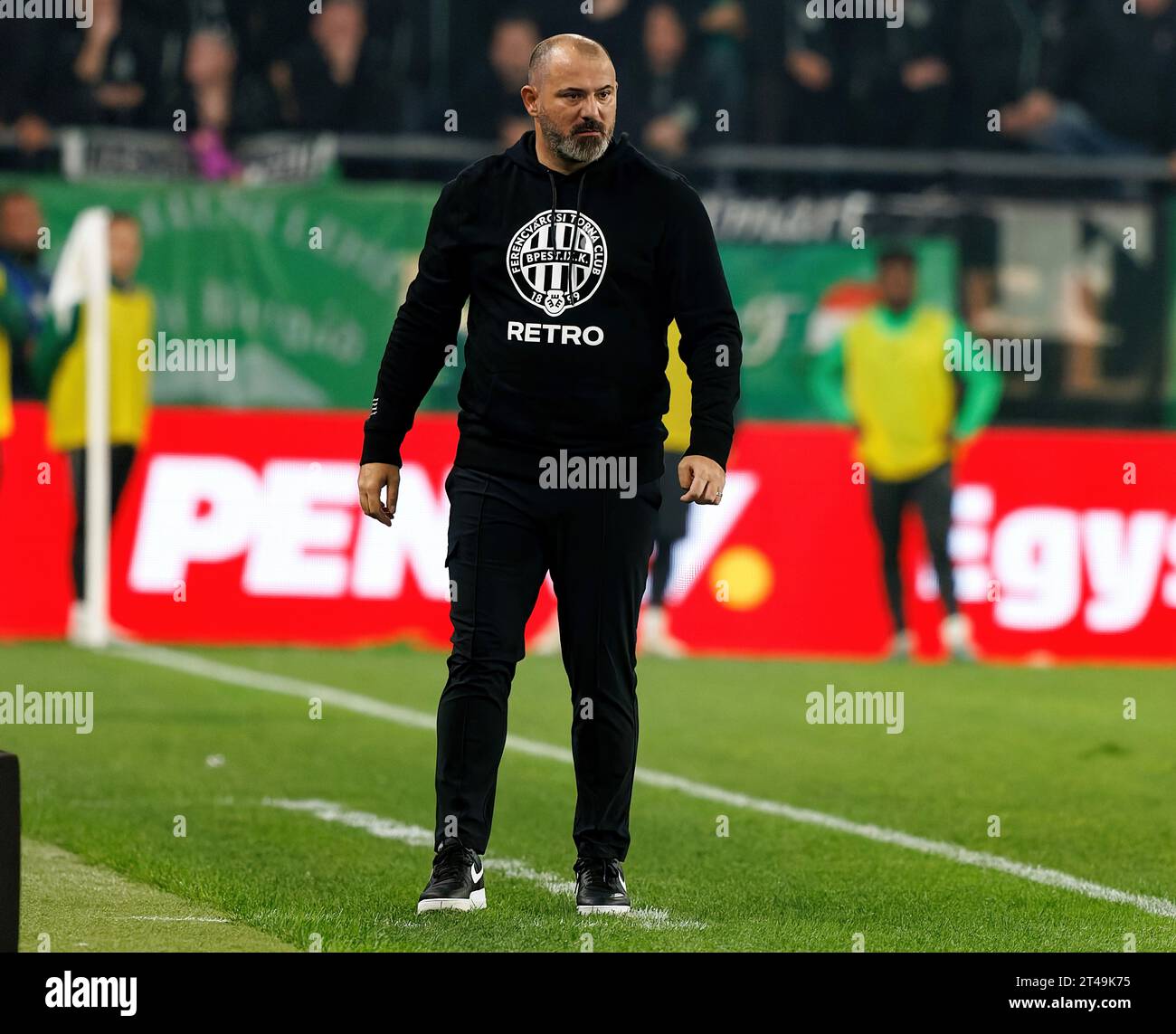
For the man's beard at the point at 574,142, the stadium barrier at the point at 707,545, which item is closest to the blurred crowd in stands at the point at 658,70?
the stadium barrier at the point at 707,545

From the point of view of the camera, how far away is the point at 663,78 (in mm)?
17516

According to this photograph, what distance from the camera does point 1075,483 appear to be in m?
14.9

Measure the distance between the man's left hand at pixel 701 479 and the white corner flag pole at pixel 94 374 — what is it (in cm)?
902

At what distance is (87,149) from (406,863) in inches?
376

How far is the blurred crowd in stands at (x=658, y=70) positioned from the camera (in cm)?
1678
